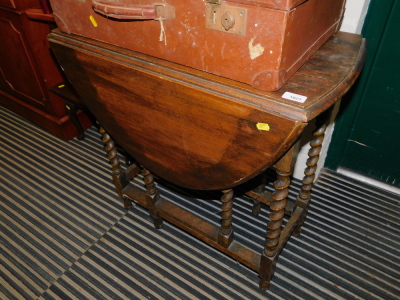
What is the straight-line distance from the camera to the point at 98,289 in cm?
173

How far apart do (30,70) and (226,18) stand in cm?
205

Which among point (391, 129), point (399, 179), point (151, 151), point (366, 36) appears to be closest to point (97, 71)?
point (151, 151)

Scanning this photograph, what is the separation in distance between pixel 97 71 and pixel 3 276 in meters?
1.25

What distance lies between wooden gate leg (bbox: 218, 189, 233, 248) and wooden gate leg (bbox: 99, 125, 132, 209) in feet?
2.35

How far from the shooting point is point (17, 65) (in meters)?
2.60

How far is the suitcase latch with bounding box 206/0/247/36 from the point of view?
3.21ft

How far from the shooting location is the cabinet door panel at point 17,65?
2.36m

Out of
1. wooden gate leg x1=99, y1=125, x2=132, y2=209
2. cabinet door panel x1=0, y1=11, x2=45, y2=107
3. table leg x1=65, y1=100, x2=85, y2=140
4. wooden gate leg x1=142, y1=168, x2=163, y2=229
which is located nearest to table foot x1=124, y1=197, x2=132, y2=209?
wooden gate leg x1=99, y1=125, x2=132, y2=209

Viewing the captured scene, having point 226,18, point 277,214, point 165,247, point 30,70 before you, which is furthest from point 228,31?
point 30,70

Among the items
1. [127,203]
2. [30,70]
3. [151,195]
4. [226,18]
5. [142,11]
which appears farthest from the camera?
[30,70]

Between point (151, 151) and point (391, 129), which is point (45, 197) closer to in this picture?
point (151, 151)

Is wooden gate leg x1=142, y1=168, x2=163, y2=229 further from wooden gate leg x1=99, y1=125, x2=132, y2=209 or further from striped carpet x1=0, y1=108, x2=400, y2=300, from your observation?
wooden gate leg x1=99, y1=125, x2=132, y2=209

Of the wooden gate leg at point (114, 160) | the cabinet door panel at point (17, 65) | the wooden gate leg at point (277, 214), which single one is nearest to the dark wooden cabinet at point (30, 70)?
the cabinet door panel at point (17, 65)

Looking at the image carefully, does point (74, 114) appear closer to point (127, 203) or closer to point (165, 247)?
point (127, 203)
